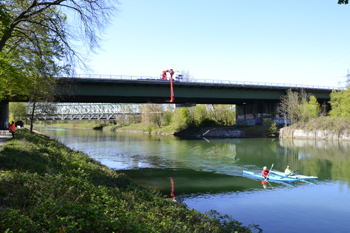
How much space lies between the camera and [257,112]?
71.8m

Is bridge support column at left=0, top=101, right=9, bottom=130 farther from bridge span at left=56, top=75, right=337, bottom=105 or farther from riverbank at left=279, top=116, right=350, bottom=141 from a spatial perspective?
riverbank at left=279, top=116, right=350, bottom=141

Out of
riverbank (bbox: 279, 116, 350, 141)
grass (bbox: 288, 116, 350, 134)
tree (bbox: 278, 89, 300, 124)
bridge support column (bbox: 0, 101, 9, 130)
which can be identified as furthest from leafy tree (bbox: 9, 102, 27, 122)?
grass (bbox: 288, 116, 350, 134)

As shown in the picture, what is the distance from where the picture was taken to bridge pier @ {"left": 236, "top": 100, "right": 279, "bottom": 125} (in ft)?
229

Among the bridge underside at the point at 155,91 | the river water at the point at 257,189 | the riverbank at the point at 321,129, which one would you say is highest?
the bridge underside at the point at 155,91

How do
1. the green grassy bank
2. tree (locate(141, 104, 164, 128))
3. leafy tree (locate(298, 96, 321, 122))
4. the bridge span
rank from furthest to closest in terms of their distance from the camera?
tree (locate(141, 104, 164, 128)), leafy tree (locate(298, 96, 321, 122)), the bridge span, the green grassy bank

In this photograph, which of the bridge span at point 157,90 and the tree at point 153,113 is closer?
the bridge span at point 157,90

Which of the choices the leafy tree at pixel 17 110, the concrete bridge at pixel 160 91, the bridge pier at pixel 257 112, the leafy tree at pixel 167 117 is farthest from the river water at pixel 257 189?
the leafy tree at pixel 167 117

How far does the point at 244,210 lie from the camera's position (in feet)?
49.0

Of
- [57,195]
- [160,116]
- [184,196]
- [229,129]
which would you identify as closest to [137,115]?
[160,116]

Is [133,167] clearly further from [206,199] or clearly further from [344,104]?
[344,104]

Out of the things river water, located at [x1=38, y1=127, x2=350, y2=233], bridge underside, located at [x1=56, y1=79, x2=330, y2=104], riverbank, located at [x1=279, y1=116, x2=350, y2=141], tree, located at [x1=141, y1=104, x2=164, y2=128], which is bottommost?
river water, located at [x1=38, y1=127, x2=350, y2=233]

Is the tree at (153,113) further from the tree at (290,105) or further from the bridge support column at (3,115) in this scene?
the bridge support column at (3,115)

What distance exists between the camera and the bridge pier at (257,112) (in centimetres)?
6969

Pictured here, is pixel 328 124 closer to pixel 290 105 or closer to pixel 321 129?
pixel 321 129
